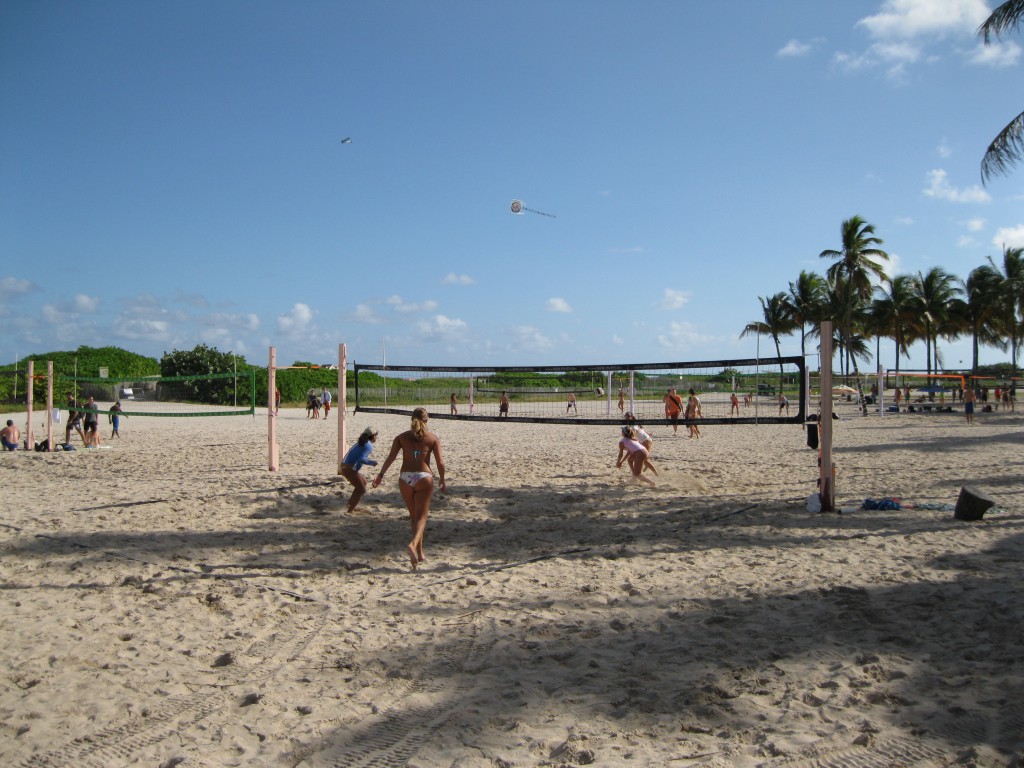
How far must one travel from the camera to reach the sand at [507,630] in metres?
3.13

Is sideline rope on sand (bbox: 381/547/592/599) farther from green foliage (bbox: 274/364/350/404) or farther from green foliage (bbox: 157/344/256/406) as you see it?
green foliage (bbox: 274/364/350/404)

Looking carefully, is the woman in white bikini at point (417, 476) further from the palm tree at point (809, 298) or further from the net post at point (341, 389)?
the palm tree at point (809, 298)

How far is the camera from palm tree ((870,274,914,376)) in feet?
149

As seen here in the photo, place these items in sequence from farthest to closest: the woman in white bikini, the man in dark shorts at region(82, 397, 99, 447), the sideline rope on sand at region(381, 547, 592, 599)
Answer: the man in dark shorts at region(82, 397, 99, 447) → the woman in white bikini → the sideline rope on sand at region(381, 547, 592, 599)

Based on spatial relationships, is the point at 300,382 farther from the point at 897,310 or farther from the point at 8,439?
the point at 897,310

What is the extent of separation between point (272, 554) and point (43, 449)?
37.5 ft

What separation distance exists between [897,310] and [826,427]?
4431 centimetres

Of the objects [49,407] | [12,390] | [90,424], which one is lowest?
[90,424]

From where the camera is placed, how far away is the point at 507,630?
452 centimetres

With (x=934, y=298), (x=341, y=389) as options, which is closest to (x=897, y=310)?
(x=934, y=298)

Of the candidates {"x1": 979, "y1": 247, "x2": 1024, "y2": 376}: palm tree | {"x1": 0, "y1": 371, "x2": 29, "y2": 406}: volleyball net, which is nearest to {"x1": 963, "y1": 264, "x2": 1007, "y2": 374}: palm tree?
{"x1": 979, "y1": 247, "x2": 1024, "y2": 376}: palm tree

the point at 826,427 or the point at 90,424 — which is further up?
the point at 826,427

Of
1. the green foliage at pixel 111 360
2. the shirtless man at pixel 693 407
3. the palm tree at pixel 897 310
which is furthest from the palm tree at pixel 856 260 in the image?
the green foliage at pixel 111 360

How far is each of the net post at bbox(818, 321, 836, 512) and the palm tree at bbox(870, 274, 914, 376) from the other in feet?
139
